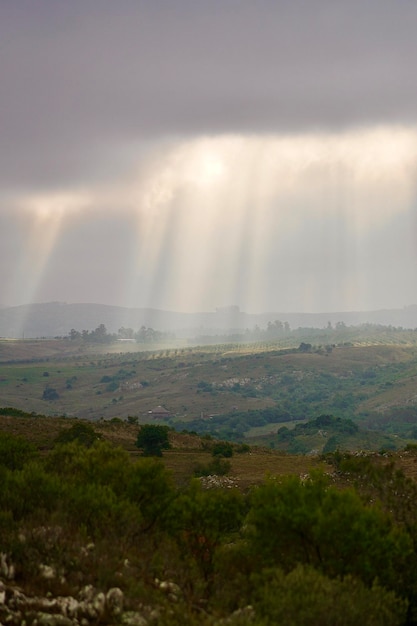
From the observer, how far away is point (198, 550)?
2466 centimetres

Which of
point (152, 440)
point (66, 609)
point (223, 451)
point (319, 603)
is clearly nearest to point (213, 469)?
point (152, 440)

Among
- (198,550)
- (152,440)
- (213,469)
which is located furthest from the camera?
(152,440)

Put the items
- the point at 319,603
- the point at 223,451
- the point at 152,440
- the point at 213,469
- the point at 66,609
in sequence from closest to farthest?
the point at 319,603 < the point at 66,609 < the point at 213,469 < the point at 152,440 < the point at 223,451

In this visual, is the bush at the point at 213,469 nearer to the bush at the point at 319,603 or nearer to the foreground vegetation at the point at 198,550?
the foreground vegetation at the point at 198,550

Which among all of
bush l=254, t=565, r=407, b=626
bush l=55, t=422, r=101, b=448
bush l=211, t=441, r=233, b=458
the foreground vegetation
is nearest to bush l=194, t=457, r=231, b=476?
bush l=211, t=441, r=233, b=458

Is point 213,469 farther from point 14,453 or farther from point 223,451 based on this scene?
point 14,453

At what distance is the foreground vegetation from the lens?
56.7 ft

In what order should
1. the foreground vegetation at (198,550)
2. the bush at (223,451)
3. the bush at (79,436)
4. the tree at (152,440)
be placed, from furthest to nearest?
the bush at (223,451), the tree at (152,440), the bush at (79,436), the foreground vegetation at (198,550)

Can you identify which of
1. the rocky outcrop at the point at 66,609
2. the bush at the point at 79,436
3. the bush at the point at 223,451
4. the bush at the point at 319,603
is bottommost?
the bush at the point at 223,451

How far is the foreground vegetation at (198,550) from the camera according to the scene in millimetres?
17297

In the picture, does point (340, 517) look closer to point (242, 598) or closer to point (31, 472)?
point (242, 598)

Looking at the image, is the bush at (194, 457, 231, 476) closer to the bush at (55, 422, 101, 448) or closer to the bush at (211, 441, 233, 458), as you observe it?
the bush at (211, 441, 233, 458)

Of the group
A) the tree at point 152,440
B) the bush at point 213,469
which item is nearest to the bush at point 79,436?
the tree at point 152,440

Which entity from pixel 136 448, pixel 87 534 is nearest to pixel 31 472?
pixel 87 534
